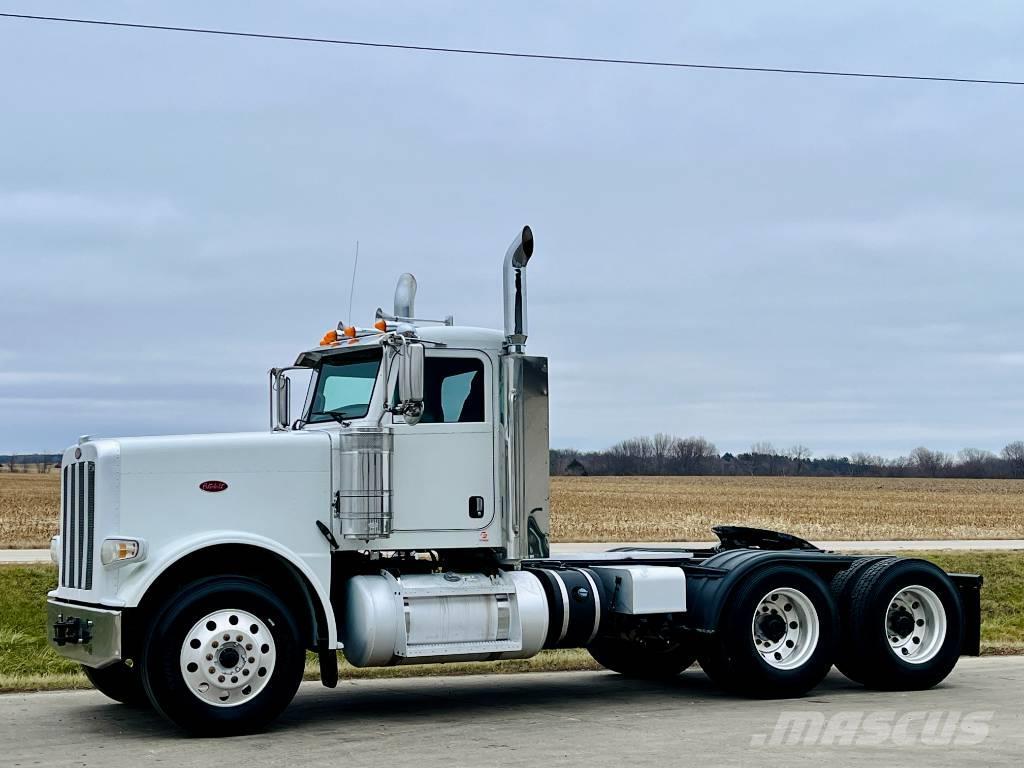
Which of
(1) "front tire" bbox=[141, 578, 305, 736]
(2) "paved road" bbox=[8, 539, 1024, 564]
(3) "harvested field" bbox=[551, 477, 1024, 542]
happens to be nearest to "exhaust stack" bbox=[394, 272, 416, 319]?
(1) "front tire" bbox=[141, 578, 305, 736]

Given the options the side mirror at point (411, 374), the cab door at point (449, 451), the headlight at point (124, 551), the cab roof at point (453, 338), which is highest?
the cab roof at point (453, 338)

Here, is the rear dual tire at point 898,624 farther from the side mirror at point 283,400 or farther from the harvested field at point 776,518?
the harvested field at point 776,518

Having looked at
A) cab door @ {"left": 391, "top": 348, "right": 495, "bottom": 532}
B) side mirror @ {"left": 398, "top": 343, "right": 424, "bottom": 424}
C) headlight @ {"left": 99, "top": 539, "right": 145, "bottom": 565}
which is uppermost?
side mirror @ {"left": 398, "top": 343, "right": 424, "bottom": 424}

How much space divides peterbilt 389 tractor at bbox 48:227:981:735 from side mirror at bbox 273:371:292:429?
2 cm

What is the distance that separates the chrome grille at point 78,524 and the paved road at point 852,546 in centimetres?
1319

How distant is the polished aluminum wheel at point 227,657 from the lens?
33.0 ft

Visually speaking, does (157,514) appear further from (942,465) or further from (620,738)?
(942,465)

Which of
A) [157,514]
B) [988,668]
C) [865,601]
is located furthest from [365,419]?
[988,668]

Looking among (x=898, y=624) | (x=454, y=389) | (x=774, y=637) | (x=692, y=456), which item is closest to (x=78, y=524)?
(x=454, y=389)

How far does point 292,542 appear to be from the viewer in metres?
10.8

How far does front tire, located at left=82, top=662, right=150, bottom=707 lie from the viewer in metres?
11.6

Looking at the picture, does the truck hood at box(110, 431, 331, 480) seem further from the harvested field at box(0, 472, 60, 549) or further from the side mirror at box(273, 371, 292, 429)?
the harvested field at box(0, 472, 60, 549)

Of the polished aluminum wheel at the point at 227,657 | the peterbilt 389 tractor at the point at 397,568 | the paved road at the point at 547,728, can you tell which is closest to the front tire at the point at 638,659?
the paved road at the point at 547,728

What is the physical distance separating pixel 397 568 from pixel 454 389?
157 centimetres
